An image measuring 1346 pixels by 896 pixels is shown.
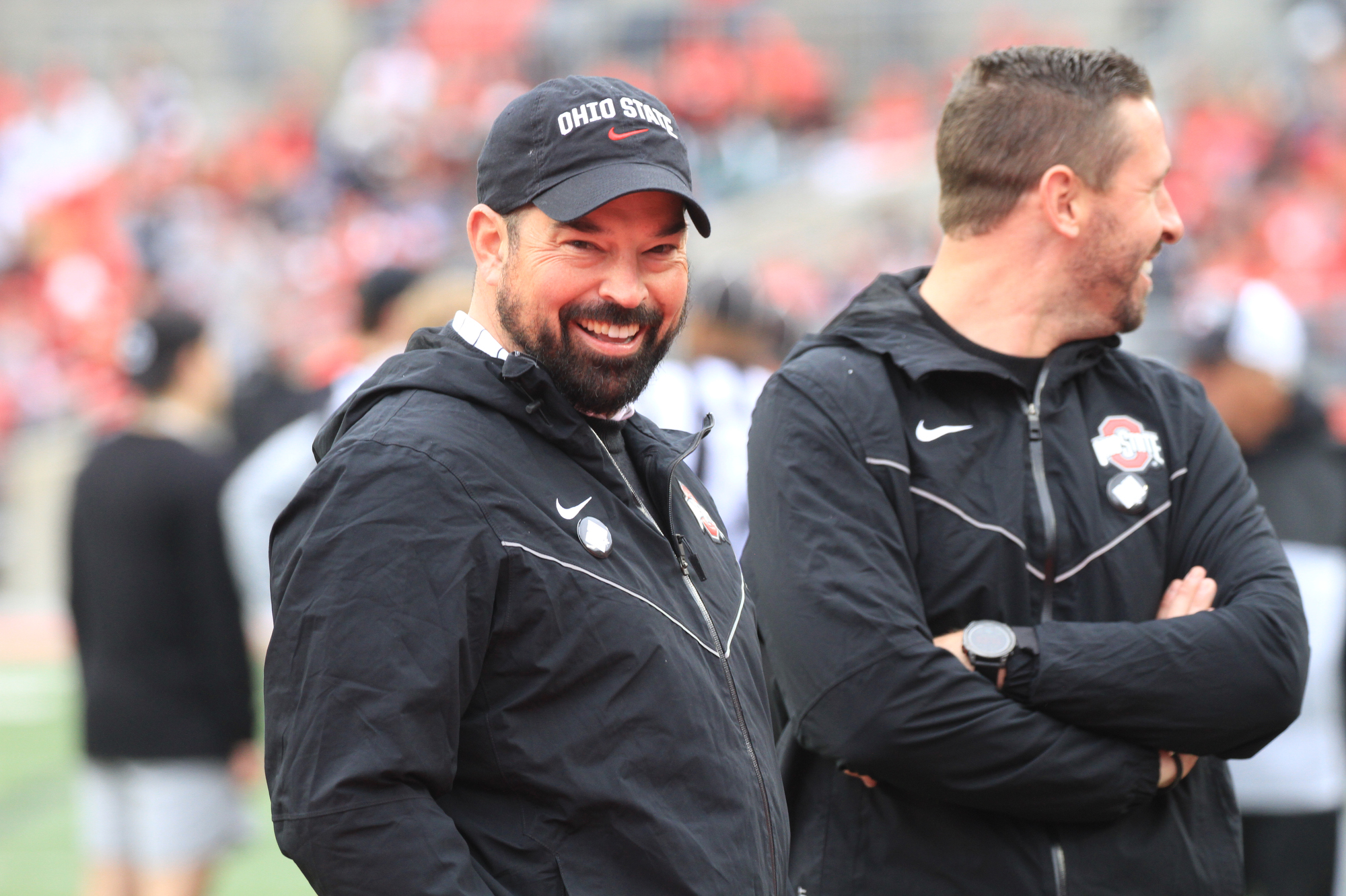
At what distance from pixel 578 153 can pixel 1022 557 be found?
3.09 ft

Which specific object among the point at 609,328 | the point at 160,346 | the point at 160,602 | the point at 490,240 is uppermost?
the point at 490,240

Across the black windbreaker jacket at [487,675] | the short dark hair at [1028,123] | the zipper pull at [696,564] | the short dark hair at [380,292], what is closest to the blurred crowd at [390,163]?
the short dark hair at [380,292]

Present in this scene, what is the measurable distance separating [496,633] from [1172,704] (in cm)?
103

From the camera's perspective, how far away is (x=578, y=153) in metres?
1.99

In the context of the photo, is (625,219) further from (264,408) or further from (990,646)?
(264,408)

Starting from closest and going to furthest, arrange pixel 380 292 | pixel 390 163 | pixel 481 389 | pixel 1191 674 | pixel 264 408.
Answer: pixel 481 389
pixel 1191 674
pixel 380 292
pixel 264 408
pixel 390 163

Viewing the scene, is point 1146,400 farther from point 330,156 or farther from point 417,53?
point 417,53

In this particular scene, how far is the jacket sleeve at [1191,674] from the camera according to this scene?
2270 millimetres

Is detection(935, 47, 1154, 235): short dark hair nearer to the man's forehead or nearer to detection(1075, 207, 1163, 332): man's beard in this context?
detection(1075, 207, 1163, 332): man's beard

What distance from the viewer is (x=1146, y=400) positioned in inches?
102

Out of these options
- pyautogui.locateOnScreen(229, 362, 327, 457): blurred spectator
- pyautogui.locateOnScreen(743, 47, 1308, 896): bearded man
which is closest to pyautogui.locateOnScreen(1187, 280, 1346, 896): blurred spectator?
pyautogui.locateOnScreen(743, 47, 1308, 896): bearded man

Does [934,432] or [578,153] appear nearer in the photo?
[578,153]

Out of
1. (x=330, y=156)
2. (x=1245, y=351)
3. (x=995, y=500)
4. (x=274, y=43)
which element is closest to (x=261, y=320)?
(x=330, y=156)

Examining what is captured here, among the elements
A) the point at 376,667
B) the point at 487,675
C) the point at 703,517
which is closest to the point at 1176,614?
the point at 703,517
